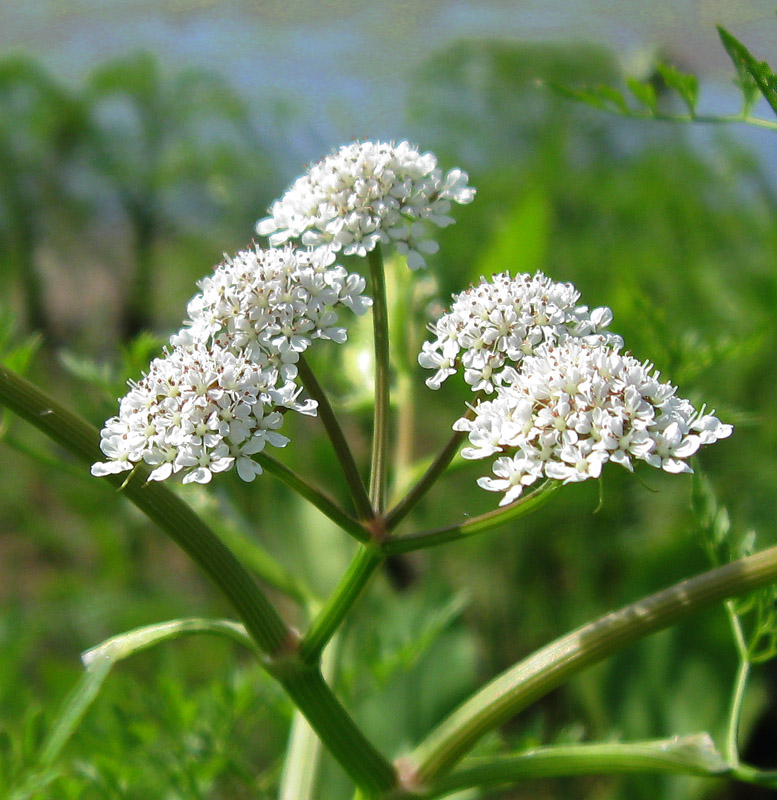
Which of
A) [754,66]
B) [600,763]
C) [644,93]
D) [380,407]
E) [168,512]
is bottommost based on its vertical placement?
[600,763]

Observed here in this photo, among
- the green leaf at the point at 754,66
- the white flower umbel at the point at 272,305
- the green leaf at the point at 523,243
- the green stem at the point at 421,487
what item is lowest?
the green stem at the point at 421,487

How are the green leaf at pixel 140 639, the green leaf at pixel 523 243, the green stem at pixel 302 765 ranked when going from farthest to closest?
the green leaf at pixel 523 243
the green stem at pixel 302 765
the green leaf at pixel 140 639

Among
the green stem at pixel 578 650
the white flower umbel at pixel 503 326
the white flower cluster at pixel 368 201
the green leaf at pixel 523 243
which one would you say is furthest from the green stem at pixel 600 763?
the green leaf at pixel 523 243

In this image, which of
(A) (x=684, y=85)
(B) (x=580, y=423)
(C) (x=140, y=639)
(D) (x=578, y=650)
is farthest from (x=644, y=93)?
(C) (x=140, y=639)

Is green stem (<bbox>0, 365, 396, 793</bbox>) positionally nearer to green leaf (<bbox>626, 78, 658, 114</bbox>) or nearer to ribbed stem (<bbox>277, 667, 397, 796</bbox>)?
ribbed stem (<bbox>277, 667, 397, 796</bbox>)

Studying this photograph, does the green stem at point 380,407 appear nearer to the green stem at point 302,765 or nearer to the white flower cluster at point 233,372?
the white flower cluster at point 233,372

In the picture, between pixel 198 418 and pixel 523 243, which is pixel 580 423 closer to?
pixel 198 418

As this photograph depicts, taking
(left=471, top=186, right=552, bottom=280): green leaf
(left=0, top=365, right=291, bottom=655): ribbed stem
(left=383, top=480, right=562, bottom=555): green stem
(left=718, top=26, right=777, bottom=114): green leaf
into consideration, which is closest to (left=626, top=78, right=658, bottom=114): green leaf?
(left=718, top=26, right=777, bottom=114): green leaf

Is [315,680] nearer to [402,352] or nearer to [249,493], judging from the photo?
[402,352]
